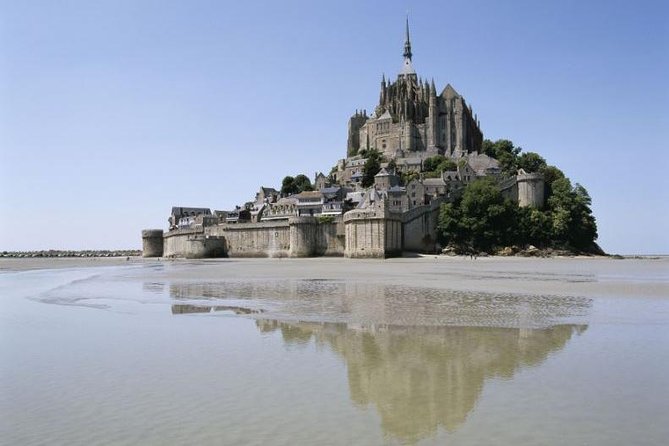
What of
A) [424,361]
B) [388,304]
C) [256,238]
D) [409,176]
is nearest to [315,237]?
[256,238]

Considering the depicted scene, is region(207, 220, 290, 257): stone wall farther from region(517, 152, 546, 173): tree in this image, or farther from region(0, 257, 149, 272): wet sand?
region(517, 152, 546, 173): tree

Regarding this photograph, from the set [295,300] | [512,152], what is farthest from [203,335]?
[512,152]

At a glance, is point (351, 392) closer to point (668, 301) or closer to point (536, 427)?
point (536, 427)

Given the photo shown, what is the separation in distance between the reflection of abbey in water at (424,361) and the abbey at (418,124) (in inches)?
2677

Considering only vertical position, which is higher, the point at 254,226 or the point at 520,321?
the point at 254,226

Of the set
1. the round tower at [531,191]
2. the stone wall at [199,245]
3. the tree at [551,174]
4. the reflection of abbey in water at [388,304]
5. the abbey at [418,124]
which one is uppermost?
the abbey at [418,124]

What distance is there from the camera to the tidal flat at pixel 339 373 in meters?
6.66

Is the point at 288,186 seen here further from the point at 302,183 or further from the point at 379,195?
the point at 379,195

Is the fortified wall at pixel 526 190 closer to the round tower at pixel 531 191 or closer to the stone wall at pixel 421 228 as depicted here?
the round tower at pixel 531 191

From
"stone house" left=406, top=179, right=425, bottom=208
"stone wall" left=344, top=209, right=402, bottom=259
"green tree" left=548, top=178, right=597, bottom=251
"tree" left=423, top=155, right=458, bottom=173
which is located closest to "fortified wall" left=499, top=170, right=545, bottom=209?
"green tree" left=548, top=178, right=597, bottom=251

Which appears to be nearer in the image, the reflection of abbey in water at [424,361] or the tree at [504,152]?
the reflection of abbey in water at [424,361]

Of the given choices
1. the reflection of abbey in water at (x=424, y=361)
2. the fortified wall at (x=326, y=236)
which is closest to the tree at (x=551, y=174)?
the fortified wall at (x=326, y=236)

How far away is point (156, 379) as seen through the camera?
360 inches

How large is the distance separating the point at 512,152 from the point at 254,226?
39.2 metres
